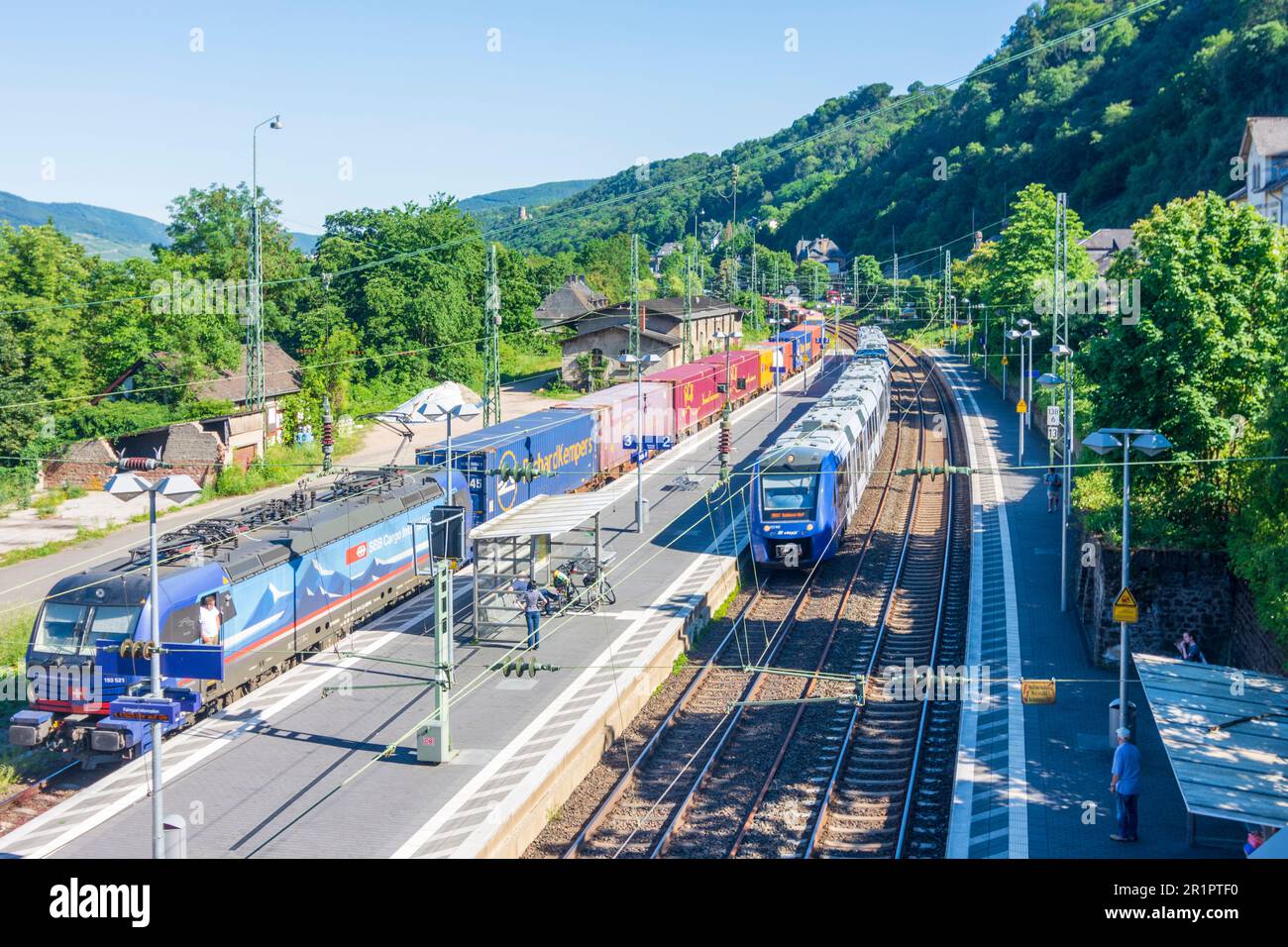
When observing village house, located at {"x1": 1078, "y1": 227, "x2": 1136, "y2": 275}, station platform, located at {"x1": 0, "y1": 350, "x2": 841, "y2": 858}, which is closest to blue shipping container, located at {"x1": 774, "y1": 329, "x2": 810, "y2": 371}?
village house, located at {"x1": 1078, "y1": 227, "x2": 1136, "y2": 275}

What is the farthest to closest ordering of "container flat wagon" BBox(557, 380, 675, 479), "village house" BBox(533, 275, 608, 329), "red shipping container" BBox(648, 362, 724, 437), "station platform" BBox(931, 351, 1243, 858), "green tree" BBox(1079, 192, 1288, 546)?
"village house" BBox(533, 275, 608, 329), "red shipping container" BBox(648, 362, 724, 437), "container flat wagon" BBox(557, 380, 675, 479), "green tree" BBox(1079, 192, 1288, 546), "station platform" BBox(931, 351, 1243, 858)

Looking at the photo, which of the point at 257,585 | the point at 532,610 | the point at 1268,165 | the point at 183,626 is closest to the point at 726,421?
the point at 532,610

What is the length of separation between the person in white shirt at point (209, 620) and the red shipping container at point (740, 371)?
43354mm

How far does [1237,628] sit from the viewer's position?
22766 millimetres

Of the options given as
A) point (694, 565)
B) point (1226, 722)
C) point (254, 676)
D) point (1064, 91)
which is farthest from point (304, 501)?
point (1064, 91)

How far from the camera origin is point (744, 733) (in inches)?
869

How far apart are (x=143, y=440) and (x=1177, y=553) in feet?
131

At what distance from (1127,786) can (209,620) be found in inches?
598

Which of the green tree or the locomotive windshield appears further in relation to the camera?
the green tree

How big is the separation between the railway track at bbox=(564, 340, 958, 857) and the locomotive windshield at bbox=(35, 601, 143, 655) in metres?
8.87

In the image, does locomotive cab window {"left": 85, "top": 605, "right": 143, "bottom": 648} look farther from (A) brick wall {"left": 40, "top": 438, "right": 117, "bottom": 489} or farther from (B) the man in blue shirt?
(A) brick wall {"left": 40, "top": 438, "right": 117, "bottom": 489}

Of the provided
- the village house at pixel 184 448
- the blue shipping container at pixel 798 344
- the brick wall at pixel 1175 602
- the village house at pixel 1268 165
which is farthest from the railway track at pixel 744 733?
the blue shipping container at pixel 798 344

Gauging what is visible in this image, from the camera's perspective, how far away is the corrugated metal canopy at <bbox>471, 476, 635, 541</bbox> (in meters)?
25.1

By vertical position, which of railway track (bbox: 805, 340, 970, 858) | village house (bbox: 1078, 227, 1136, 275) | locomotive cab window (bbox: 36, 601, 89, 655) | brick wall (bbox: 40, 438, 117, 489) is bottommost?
railway track (bbox: 805, 340, 970, 858)
